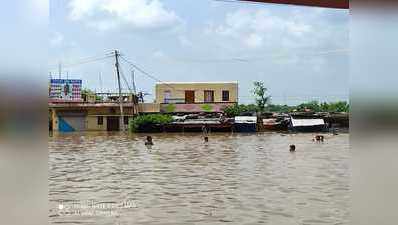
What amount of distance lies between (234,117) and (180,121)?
4.16ft

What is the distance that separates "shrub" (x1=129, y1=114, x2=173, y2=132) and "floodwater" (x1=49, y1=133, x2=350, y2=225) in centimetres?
189

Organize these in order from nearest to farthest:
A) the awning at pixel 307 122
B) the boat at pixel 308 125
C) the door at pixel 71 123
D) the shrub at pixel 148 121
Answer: the shrub at pixel 148 121
the door at pixel 71 123
the boat at pixel 308 125
the awning at pixel 307 122

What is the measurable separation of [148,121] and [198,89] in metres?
1.39

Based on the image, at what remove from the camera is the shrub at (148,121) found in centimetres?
1344

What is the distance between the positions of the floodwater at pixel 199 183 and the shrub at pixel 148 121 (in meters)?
1.89

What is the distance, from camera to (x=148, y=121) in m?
13.5

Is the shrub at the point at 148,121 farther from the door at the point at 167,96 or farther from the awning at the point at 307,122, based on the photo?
the awning at the point at 307,122

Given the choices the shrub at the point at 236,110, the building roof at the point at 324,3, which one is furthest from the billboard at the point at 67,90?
the building roof at the point at 324,3

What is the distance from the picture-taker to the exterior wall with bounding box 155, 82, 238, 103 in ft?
44.8

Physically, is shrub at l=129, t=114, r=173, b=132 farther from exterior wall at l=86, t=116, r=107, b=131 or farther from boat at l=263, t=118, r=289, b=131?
boat at l=263, t=118, r=289, b=131

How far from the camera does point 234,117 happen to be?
44.8ft
